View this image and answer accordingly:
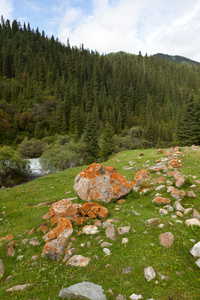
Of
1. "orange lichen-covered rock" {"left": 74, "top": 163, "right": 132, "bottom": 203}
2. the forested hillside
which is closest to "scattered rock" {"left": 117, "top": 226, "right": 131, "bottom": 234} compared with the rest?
"orange lichen-covered rock" {"left": 74, "top": 163, "right": 132, "bottom": 203}

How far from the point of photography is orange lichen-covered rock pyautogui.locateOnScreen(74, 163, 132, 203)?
1103 centimetres

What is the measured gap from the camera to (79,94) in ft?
403

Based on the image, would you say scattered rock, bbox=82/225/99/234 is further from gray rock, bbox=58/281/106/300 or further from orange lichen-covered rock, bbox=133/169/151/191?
orange lichen-covered rock, bbox=133/169/151/191

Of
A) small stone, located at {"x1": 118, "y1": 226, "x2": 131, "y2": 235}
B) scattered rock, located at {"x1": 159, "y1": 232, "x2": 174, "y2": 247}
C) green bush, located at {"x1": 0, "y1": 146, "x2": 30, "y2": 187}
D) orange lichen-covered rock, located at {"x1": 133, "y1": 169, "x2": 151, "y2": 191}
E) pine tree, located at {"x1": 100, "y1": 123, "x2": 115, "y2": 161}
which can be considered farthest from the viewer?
pine tree, located at {"x1": 100, "y1": 123, "x2": 115, "y2": 161}

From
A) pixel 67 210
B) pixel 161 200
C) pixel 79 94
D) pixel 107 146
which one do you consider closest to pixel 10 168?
pixel 107 146

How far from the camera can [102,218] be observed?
27.8ft

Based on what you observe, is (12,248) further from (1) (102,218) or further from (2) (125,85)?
(2) (125,85)

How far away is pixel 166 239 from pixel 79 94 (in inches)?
5070

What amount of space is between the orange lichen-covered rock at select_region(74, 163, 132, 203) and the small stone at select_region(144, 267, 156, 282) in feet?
20.3

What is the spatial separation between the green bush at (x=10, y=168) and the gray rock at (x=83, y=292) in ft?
115

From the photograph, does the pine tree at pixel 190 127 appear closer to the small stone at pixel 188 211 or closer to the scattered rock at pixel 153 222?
the small stone at pixel 188 211

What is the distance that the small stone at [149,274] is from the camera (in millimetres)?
4447

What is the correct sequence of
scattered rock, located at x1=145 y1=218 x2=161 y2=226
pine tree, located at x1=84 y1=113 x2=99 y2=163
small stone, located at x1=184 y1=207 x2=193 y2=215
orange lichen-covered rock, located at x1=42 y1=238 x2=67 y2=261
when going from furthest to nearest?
pine tree, located at x1=84 y1=113 x2=99 y2=163
small stone, located at x1=184 y1=207 x2=193 y2=215
scattered rock, located at x1=145 y1=218 x2=161 y2=226
orange lichen-covered rock, located at x1=42 y1=238 x2=67 y2=261

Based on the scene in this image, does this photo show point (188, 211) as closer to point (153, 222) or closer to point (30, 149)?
point (153, 222)
